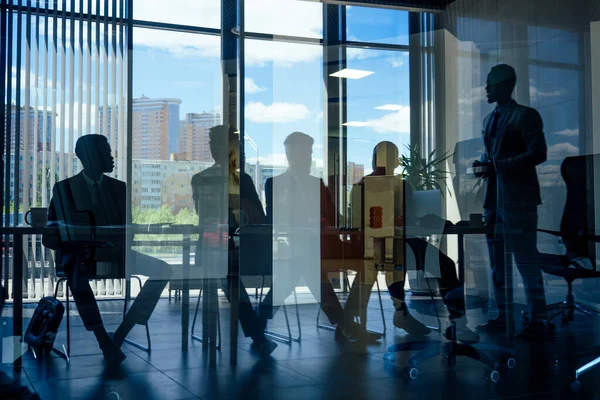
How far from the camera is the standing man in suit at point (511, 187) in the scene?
3.03m

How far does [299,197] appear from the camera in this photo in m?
2.65

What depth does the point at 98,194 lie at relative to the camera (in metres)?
2.38

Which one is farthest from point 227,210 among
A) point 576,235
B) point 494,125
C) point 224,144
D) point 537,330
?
point 576,235

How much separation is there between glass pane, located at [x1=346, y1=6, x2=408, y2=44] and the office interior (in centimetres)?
1

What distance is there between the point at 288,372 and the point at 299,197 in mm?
701

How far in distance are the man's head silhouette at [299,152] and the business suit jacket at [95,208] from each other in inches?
25.6

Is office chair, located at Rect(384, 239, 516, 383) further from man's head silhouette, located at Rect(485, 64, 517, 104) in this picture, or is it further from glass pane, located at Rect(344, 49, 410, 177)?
man's head silhouette, located at Rect(485, 64, 517, 104)

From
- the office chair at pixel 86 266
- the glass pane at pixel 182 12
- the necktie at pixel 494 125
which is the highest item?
the glass pane at pixel 182 12

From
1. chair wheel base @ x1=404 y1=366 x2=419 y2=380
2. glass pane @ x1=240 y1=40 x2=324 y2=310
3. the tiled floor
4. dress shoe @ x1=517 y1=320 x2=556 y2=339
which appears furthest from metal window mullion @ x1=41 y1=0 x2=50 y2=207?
dress shoe @ x1=517 y1=320 x2=556 y2=339

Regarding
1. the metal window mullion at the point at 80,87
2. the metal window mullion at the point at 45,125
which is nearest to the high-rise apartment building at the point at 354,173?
the metal window mullion at the point at 80,87

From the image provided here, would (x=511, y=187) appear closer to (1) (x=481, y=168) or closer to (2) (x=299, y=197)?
(1) (x=481, y=168)

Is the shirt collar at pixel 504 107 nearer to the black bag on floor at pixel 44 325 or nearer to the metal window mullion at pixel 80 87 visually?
the metal window mullion at pixel 80 87

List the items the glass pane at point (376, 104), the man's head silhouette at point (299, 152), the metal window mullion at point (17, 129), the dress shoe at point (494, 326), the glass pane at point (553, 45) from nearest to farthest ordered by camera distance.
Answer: the metal window mullion at point (17, 129)
the man's head silhouette at point (299, 152)
the glass pane at point (376, 104)
the dress shoe at point (494, 326)
the glass pane at point (553, 45)

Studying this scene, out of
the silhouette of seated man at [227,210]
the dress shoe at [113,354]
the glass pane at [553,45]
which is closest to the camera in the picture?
the dress shoe at [113,354]
